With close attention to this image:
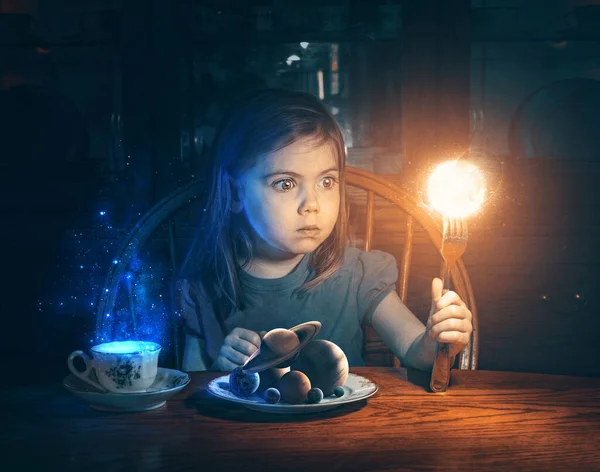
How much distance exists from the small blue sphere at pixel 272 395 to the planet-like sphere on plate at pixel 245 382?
3cm

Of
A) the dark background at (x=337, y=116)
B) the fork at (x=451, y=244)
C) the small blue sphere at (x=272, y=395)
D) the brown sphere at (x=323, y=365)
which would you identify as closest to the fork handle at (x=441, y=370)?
the fork at (x=451, y=244)

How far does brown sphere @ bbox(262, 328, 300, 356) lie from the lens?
1.03 meters

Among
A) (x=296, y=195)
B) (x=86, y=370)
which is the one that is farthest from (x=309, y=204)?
(x=86, y=370)

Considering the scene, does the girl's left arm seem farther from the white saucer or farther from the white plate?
the white saucer

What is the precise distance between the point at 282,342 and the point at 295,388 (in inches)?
2.5

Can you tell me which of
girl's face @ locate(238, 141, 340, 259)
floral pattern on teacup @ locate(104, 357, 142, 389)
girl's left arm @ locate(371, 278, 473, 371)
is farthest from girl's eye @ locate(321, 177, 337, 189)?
floral pattern on teacup @ locate(104, 357, 142, 389)

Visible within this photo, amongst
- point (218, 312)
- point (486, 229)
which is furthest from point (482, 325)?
point (218, 312)

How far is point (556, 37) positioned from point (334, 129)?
102 cm

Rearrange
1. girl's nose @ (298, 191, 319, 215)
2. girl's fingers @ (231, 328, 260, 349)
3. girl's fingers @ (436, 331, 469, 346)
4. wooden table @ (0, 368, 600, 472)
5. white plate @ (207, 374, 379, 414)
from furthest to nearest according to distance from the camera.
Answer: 1. girl's nose @ (298, 191, 319, 215)
2. girl's fingers @ (231, 328, 260, 349)
3. girl's fingers @ (436, 331, 469, 346)
4. white plate @ (207, 374, 379, 414)
5. wooden table @ (0, 368, 600, 472)

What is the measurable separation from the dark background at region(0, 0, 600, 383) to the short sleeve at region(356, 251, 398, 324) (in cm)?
51

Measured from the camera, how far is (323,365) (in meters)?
1.08

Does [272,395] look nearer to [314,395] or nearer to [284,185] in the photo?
[314,395]

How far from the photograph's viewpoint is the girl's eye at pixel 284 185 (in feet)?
4.53

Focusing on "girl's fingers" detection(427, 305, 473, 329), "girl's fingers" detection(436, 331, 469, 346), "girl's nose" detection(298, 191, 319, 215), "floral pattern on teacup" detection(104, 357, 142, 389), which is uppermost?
"girl's nose" detection(298, 191, 319, 215)
